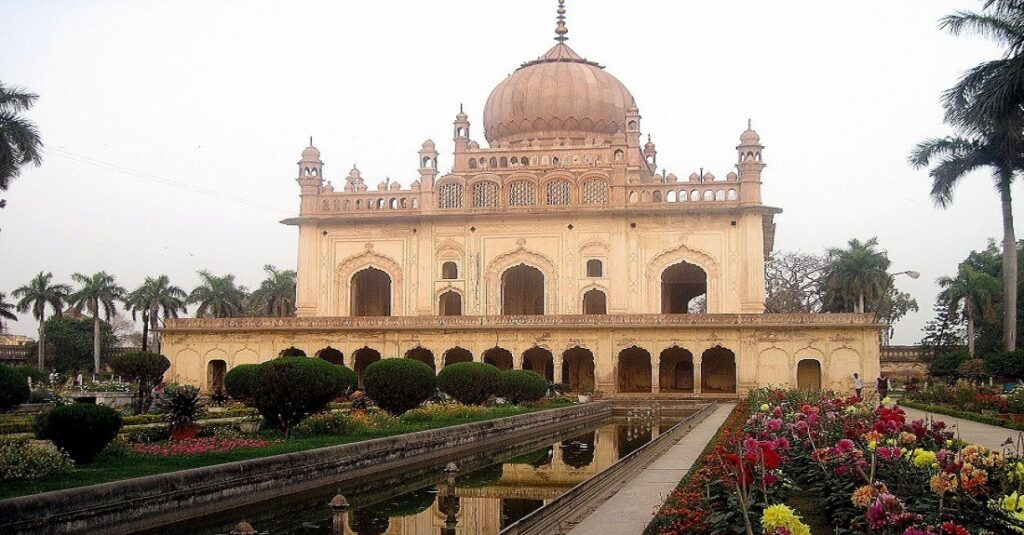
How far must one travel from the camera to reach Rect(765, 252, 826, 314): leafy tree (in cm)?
4247

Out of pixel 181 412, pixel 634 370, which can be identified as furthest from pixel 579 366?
pixel 181 412

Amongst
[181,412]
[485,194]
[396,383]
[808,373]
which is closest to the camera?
[181,412]

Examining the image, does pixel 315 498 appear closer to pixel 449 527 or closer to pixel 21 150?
pixel 449 527

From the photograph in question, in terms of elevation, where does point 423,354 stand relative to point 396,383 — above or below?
above

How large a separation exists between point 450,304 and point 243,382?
19.8m

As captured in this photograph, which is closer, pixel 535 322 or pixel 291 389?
pixel 291 389

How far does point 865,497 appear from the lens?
4.39 meters

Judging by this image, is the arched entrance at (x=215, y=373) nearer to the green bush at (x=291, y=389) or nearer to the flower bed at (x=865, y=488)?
the green bush at (x=291, y=389)

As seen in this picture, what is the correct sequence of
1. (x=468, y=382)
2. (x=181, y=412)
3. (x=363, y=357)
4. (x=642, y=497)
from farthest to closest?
(x=363, y=357), (x=468, y=382), (x=181, y=412), (x=642, y=497)

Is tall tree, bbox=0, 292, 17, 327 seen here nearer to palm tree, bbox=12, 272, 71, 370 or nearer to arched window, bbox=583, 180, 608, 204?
palm tree, bbox=12, 272, 71, 370

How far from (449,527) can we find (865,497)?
4.55 meters

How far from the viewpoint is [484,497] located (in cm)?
991

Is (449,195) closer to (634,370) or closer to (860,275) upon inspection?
(634,370)

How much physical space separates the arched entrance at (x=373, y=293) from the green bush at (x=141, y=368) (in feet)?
46.8
